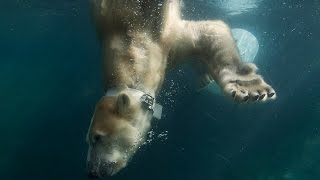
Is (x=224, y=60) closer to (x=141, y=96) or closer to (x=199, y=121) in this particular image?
(x=141, y=96)

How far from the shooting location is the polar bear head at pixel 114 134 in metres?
3.74

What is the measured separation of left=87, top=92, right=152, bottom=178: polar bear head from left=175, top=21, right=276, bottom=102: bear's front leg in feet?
2.96

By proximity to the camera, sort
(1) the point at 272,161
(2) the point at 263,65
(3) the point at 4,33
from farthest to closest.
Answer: (3) the point at 4,33 → (1) the point at 272,161 → (2) the point at 263,65

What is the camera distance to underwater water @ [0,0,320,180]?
47.0 feet

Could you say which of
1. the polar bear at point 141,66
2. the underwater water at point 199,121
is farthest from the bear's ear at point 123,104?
the underwater water at point 199,121

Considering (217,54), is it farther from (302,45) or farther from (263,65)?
(302,45)

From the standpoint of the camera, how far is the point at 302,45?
1557 cm

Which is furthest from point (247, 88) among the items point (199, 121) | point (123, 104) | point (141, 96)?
point (199, 121)

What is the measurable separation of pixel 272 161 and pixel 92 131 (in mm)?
14981

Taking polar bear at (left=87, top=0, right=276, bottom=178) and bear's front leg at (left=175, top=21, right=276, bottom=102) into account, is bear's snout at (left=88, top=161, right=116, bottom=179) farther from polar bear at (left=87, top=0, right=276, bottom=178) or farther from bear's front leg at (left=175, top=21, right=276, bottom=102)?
bear's front leg at (left=175, top=21, right=276, bottom=102)

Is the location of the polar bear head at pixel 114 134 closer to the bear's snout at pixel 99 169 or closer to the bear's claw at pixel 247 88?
the bear's snout at pixel 99 169

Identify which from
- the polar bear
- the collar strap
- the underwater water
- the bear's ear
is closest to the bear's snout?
the polar bear

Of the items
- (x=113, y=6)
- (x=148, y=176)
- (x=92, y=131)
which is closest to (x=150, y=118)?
(x=92, y=131)

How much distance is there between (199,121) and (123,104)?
1217 centimetres
